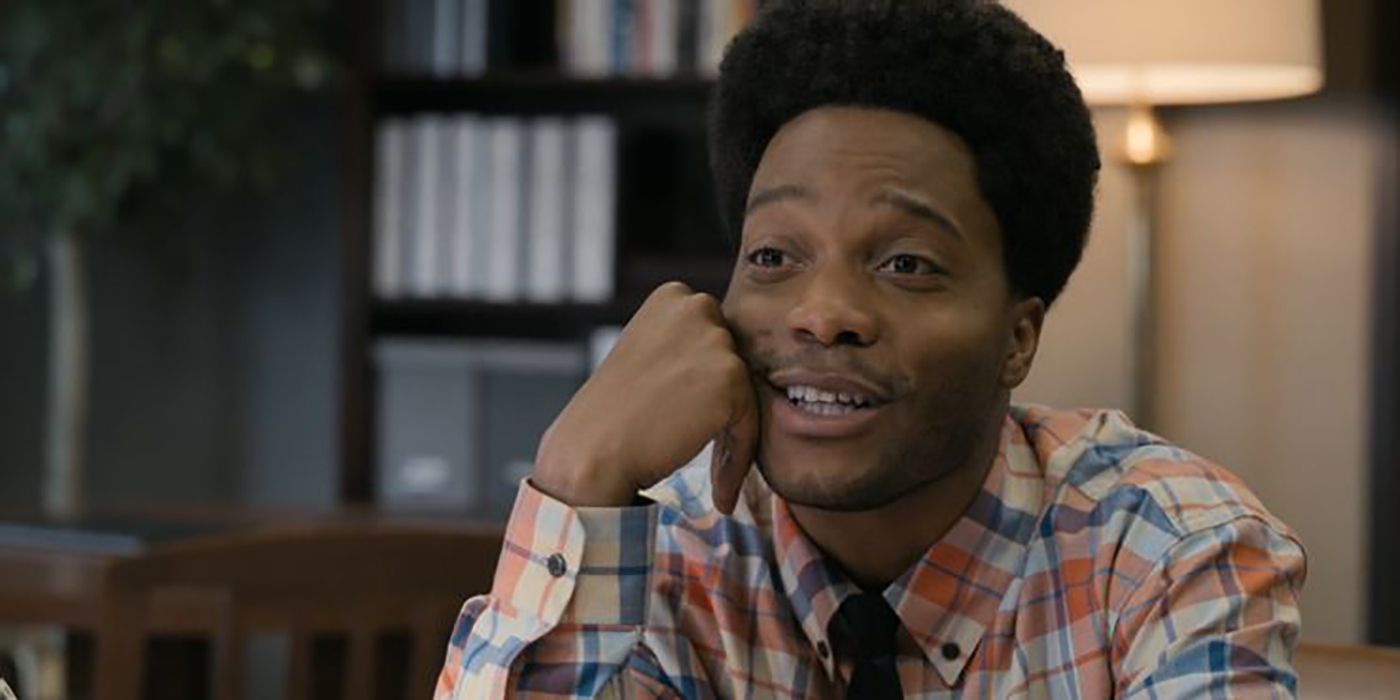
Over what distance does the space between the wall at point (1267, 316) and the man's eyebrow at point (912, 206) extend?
1331 mm

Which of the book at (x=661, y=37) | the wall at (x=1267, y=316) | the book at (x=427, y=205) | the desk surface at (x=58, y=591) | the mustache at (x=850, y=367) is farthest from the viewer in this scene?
the book at (x=427, y=205)

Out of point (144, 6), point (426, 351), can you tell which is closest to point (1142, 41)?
point (426, 351)

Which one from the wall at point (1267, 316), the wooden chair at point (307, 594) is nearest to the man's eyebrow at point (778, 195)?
the wooden chair at point (307, 594)

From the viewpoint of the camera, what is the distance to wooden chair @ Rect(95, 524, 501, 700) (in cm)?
160

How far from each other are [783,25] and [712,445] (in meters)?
0.25

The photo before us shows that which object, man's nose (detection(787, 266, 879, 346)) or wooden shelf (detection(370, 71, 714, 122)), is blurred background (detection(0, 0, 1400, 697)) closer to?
Answer: wooden shelf (detection(370, 71, 714, 122))

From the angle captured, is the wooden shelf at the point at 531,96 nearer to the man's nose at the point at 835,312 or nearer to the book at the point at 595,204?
the book at the point at 595,204

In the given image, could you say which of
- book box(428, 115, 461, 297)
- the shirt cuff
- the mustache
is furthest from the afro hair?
book box(428, 115, 461, 297)

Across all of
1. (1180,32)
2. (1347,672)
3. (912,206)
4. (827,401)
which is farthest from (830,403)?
(1180,32)

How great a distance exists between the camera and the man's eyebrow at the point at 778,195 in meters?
1.25

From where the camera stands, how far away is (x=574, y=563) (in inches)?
49.1

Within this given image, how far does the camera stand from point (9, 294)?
393 cm

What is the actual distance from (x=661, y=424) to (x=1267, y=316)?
141 centimetres

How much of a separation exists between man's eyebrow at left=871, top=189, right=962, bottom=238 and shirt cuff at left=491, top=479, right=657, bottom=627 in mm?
219
